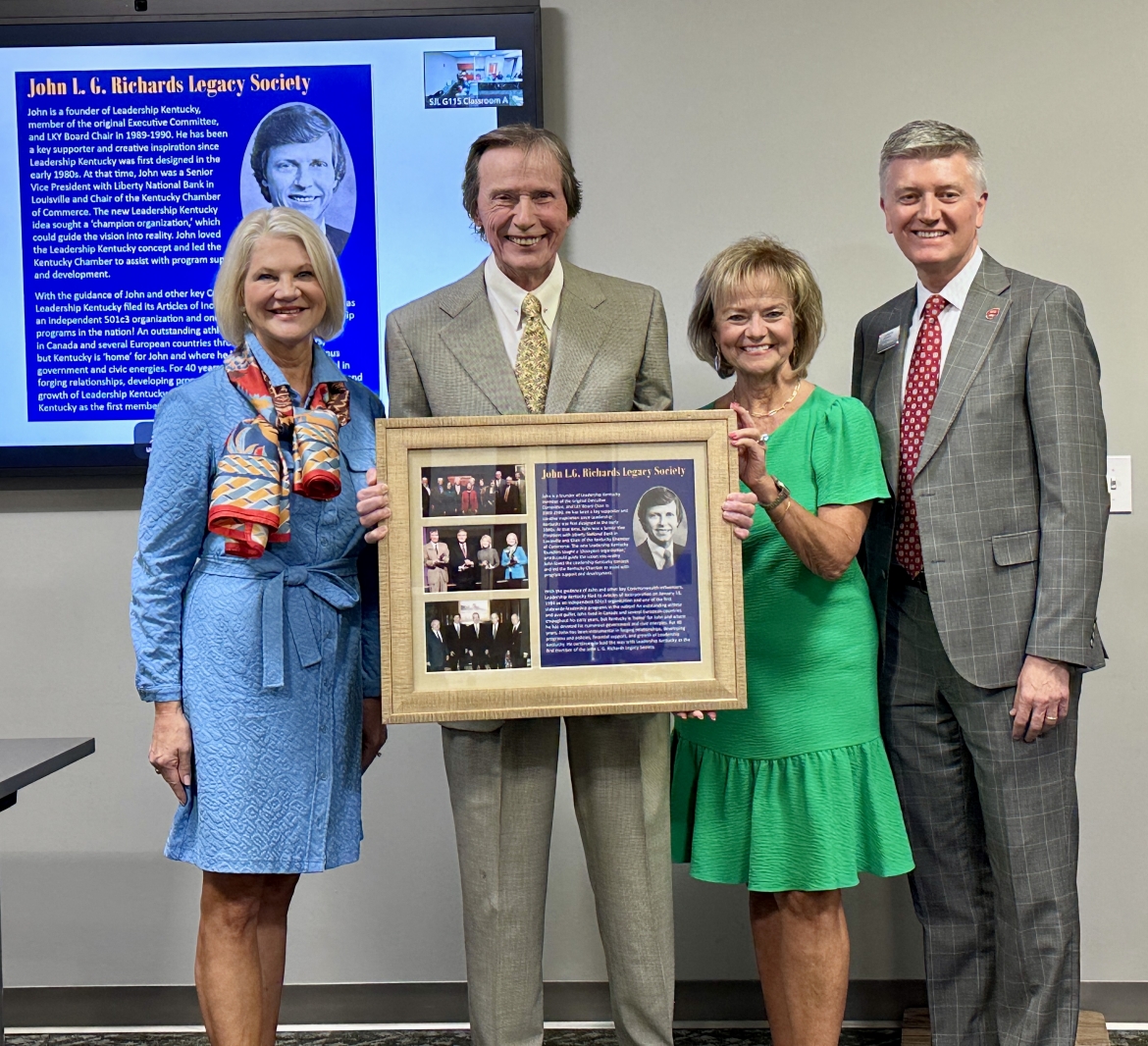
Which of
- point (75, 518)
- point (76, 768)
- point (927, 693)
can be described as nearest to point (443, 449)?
point (927, 693)

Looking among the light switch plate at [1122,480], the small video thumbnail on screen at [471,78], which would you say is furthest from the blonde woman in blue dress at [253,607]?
the light switch plate at [1122,480]

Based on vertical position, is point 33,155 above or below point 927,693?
above

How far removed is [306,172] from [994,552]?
1829 mm

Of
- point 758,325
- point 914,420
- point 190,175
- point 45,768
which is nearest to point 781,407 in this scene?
point 758,325

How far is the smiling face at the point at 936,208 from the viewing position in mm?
2018

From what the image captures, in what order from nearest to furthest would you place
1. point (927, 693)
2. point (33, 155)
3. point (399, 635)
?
point (399, 635)
point (927, 693)
point (33, 155)

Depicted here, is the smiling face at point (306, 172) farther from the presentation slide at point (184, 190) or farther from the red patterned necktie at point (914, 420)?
the red patterned necktie at point (914, 420)

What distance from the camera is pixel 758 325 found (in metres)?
1.95

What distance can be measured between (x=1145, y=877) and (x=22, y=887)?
291 cm

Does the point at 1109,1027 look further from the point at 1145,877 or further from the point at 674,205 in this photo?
the point at 674,205

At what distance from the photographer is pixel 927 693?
2.10 meters

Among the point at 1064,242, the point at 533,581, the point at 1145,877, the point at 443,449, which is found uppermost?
the point at 1064,242

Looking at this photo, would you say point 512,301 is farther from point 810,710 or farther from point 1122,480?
point 1122,480

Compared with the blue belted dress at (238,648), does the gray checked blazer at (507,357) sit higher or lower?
higher
